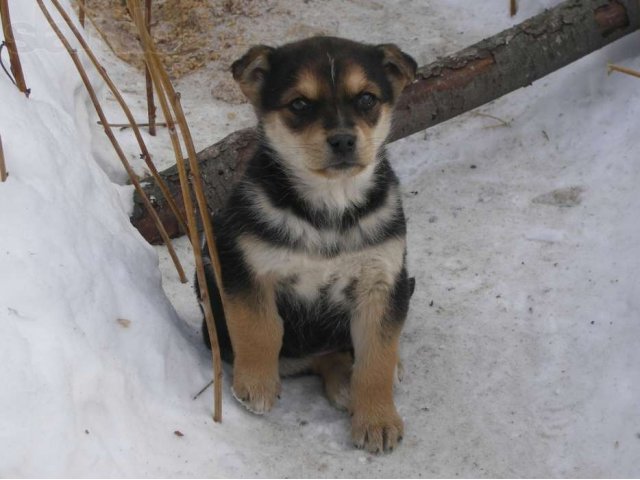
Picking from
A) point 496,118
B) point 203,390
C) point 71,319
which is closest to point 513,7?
point 496,118

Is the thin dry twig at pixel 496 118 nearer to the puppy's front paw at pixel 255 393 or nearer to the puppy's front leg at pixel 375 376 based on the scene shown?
the puppy's front leg at pixel 375 376

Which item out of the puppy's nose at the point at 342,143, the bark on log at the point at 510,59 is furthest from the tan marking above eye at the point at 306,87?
the bark on log at the point at 510,59

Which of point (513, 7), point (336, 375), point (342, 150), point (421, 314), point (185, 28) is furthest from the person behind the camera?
point (185, 28)

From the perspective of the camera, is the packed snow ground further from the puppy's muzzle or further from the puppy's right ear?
the puppy's muzzle

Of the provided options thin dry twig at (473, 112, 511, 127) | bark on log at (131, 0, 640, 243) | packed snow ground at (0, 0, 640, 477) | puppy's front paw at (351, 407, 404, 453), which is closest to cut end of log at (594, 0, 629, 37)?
bark on log at (131, 0, 640, 243)

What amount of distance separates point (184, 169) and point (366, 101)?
2.75 ft

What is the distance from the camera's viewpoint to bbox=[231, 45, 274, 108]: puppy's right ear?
389 cm

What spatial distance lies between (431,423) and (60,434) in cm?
178

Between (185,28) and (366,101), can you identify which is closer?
(366,101)

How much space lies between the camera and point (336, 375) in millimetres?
4320

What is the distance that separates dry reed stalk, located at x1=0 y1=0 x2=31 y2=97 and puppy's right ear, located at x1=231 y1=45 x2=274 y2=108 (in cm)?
100

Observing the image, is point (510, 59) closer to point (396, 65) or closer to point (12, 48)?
point (396, 65)

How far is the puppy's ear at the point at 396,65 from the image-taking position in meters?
4.04

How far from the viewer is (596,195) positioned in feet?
17.7
